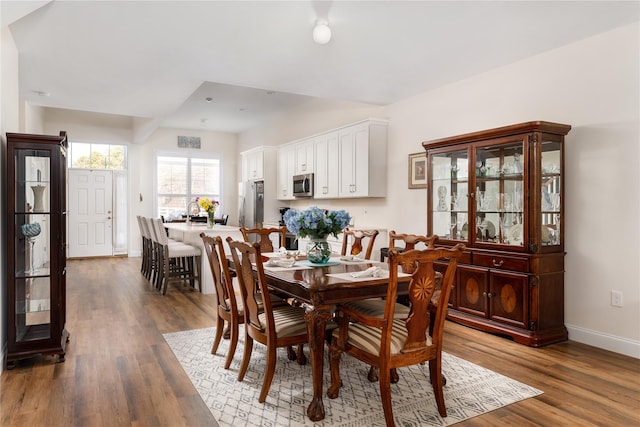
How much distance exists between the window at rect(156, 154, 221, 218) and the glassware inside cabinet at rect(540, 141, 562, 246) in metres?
7.93

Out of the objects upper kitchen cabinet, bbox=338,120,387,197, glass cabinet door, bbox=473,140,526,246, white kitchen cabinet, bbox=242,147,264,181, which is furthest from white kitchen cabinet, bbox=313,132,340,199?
glass cabinet door, bbox=473,140,526,246

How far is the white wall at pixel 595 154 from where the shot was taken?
3242 mm

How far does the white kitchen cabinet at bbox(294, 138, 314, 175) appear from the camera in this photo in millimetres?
6699

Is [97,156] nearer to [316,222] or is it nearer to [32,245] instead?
[32,245]

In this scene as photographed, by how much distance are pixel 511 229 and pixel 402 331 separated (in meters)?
1.92

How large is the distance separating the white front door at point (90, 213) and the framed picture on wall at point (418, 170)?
6.99 m

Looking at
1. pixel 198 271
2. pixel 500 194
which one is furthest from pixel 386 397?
pixel 198 271

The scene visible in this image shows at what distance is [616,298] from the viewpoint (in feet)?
10.9

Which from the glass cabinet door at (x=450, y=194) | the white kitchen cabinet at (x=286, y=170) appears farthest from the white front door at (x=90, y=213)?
the glass cabinet door at (x=450, y=194)

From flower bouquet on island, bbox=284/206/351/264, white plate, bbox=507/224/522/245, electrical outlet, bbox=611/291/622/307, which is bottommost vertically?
electrical outlet, bbox=611/291/622/307

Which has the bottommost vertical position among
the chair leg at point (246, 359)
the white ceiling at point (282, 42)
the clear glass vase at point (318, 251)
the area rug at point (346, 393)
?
the area rug at point (346, 393)

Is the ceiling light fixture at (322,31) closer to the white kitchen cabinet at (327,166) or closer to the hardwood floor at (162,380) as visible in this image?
the hardwood floor at (162,380)

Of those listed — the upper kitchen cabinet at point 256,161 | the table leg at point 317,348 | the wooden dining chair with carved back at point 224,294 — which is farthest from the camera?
the upper kitchen cabinet at point 256,161

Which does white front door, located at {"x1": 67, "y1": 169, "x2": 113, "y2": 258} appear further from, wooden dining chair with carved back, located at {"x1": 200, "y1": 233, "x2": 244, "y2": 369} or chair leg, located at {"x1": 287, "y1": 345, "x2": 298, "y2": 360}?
chair leg, located at {"x1": 287, "y1": 345, "x2": 298, "y2": 360}
